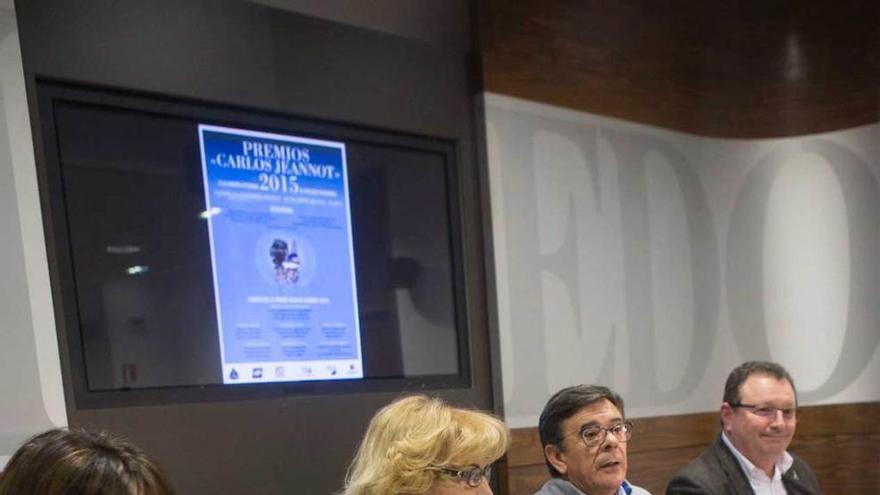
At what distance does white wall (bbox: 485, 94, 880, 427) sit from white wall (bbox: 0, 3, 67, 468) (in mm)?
1756

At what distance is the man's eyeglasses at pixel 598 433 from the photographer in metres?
2.23

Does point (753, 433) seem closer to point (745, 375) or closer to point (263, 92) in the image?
point (745, 375)

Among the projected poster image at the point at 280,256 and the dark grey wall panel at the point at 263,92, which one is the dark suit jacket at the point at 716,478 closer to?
the dark grey wall panel at the point at 263,92

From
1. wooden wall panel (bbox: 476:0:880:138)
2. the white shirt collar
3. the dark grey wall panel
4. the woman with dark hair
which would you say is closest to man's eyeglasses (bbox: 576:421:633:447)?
the white shirt collar

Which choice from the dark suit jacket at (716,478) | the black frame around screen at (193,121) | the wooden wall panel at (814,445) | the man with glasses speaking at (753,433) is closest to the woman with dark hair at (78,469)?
the black frame around screen at (193,121)

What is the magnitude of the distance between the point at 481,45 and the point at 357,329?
130 cm

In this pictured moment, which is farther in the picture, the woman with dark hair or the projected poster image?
the projected poster image

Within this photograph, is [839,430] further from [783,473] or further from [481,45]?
[481,45]

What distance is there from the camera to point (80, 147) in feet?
8.54

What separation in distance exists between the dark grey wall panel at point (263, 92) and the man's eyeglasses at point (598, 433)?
3.63 feet

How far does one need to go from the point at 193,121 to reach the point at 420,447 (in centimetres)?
154

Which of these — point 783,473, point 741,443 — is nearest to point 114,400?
point 741,443

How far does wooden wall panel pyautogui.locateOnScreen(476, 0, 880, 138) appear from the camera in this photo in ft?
12.9

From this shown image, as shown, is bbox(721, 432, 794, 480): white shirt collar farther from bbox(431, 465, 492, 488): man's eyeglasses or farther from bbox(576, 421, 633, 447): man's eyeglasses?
bbox(431, 465, 492, 488): man's eyeglasses
